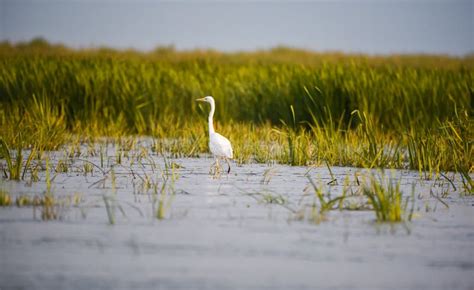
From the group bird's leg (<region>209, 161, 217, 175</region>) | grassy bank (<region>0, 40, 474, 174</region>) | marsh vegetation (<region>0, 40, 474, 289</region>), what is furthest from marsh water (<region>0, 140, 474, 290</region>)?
grassy bank (<region>0, 40, 474, 174</region>)

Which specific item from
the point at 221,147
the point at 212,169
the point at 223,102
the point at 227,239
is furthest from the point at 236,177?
the point at 223,102

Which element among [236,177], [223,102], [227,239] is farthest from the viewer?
[223,102]

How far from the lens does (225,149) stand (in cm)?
966

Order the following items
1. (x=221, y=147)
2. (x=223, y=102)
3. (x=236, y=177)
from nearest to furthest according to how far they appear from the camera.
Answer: (x=236, y=177), (x=221, y=147), (x=223, y=102)

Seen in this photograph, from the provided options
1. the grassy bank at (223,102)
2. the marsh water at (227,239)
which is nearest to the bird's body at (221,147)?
the marsh water at (227,239)

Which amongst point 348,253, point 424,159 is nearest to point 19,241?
point 348,253

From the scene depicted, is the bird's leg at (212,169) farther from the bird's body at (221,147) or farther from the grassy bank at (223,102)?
the grassy bank at (223,102)

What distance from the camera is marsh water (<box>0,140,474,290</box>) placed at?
500 centimetres

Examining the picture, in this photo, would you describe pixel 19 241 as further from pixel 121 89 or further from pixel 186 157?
pixel 121 89

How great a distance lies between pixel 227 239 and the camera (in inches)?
234

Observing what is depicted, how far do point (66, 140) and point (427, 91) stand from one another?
6.54 m

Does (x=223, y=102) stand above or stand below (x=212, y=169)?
above

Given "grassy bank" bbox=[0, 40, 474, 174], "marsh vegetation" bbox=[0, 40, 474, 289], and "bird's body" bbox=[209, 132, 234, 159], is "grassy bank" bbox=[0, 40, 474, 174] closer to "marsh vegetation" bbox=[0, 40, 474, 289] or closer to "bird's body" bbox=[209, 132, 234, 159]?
"marsh vegetation" bbox=[0, 40, 474, 289]

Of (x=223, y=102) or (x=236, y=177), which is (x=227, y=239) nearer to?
(x=236, y=177)
